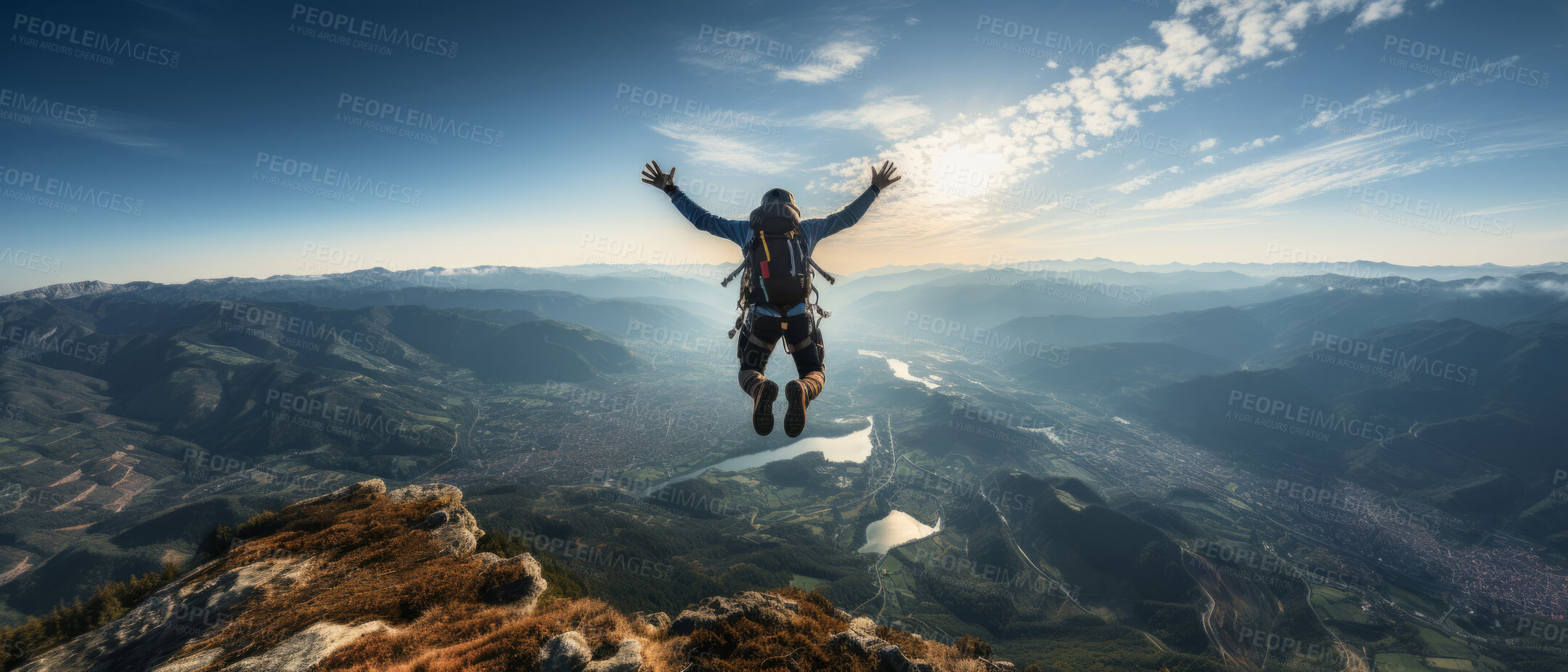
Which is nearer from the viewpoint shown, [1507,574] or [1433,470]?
[1507,574]

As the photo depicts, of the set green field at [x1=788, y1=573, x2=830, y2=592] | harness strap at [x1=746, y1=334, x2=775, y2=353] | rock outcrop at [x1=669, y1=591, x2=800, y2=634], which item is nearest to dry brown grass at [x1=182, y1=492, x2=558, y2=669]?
rock outcrop at [x1=669, y1=591, x2=800, y2=634]

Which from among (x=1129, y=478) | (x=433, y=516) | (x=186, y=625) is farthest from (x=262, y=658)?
(x=1129, y=478)

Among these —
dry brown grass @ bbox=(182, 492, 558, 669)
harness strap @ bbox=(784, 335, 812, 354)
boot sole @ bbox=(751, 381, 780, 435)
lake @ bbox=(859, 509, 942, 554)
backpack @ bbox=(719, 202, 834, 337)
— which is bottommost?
lake @ bbox=(859, 509, 942, 554)

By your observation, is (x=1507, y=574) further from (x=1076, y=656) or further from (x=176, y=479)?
(x=176, y=479)

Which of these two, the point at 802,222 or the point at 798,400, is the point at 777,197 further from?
the point at 798,400

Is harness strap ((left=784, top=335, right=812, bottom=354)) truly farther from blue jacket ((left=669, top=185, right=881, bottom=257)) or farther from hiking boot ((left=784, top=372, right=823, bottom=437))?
blue jacket ((left=669, top=185, right=881, bottom=257))

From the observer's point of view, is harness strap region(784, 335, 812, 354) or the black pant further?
harness strap region(784, 335, 812, 354)

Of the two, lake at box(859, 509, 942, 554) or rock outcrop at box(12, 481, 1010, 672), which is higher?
rock outcrop at box(12, 481, 1010, 672)
